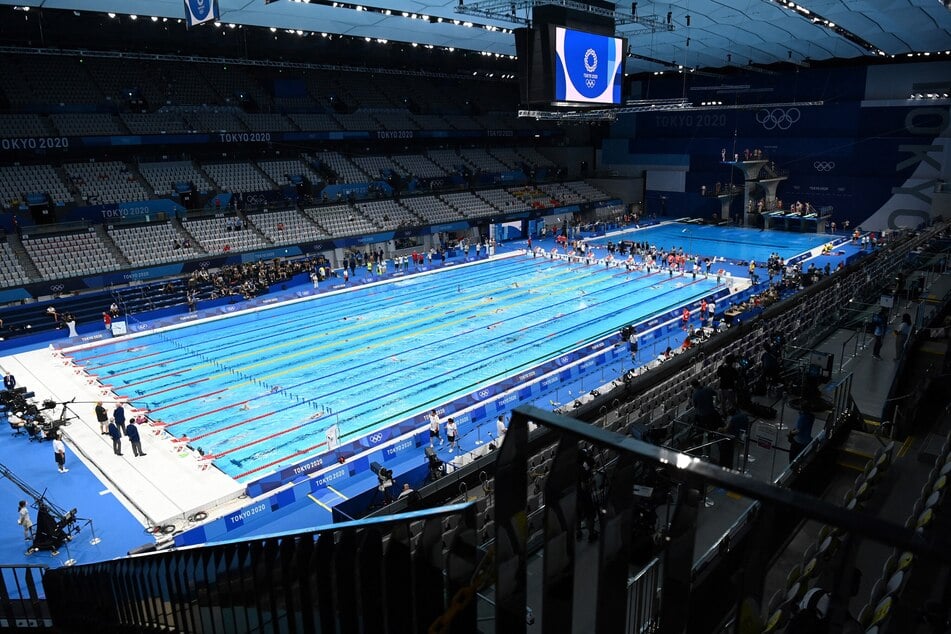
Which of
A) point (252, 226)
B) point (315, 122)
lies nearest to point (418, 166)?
point (315, 122)

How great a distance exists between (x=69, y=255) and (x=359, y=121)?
20.0 meters

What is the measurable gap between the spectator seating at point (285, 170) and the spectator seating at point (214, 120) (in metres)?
2.75

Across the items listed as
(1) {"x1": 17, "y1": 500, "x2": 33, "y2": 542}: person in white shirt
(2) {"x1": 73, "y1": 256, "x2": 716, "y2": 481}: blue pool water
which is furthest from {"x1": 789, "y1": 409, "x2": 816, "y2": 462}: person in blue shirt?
(1) {"x1": 17, "y1": 500, "x2": 33, "y2": 542}: person in white shirt

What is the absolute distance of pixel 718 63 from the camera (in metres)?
41.2

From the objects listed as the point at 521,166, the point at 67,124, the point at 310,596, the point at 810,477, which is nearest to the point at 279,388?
the point at 810,477

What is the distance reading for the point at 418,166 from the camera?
4369cm

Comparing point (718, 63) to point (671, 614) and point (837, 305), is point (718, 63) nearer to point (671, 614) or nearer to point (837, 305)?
point (837, 305)

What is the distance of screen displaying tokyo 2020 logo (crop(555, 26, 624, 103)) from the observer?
15.6 m

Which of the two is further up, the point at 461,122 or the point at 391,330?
the point at 461,122

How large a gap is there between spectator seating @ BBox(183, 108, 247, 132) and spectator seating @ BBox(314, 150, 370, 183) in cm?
580

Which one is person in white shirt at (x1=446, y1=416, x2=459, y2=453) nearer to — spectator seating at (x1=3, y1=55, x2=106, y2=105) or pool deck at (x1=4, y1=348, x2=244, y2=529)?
pool deck at (x1=4, y1=348, x2=244, y2=529)

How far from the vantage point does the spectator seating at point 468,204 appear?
40781 mm

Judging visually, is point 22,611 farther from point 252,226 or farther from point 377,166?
point 377,166

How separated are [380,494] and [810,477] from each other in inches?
265
